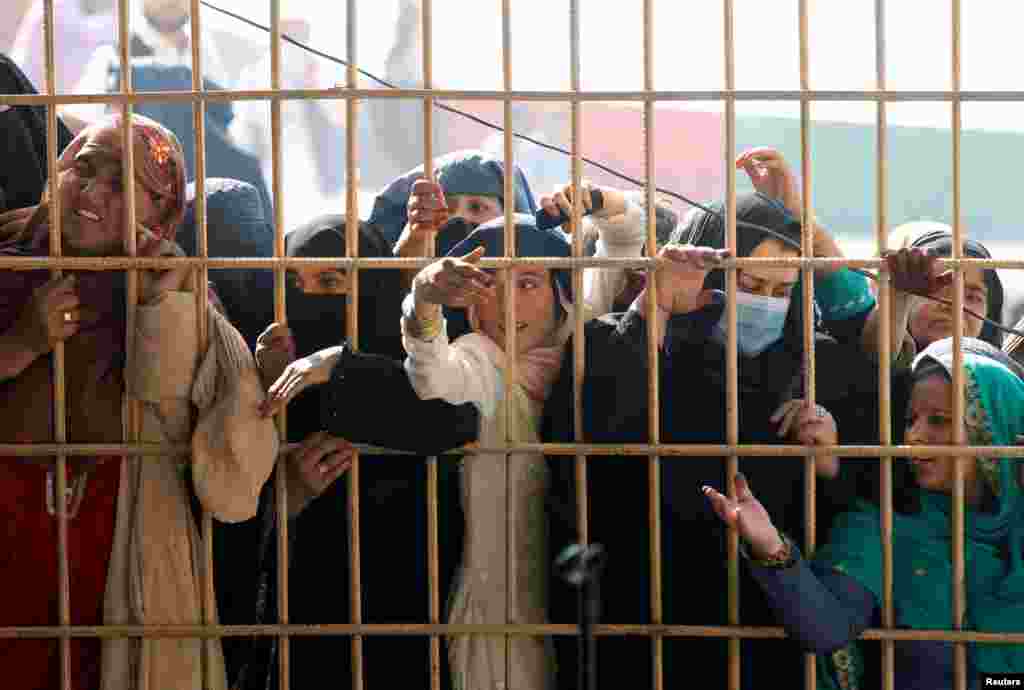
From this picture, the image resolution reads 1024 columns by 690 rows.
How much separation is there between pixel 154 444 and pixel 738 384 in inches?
42.3

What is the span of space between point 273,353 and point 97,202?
1.41 ft

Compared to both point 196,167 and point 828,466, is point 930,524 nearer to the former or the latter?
point 828,466

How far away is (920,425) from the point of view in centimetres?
322

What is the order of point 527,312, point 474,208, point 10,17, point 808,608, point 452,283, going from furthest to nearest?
point 10,17
point 474,208
point 527,312
point 808,608
point 452,283

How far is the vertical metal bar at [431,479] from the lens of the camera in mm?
3139

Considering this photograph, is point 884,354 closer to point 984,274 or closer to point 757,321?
point 757,321

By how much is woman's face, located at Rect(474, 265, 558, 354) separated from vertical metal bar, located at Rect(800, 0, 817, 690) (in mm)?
478

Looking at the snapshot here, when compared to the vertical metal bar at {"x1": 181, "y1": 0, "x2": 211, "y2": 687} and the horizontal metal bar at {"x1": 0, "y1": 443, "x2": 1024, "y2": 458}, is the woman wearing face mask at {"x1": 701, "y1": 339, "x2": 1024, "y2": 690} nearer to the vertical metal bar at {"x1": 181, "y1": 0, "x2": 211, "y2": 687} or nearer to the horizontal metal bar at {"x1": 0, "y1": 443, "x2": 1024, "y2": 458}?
the horizontal metal bar at {"x1": 0, "y1": 443, "x2": 1024, "y2": 458}

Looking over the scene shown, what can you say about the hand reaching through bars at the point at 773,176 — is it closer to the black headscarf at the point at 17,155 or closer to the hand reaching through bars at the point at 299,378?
the hand reaching through bars at the point at 299,378

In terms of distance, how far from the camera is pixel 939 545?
3.22 m

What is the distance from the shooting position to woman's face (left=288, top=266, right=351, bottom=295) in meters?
3.46

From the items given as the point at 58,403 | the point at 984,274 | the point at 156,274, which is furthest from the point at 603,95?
the point at 984,274

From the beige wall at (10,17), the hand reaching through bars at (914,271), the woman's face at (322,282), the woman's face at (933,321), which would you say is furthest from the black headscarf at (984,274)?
the beige wall at (10,17)

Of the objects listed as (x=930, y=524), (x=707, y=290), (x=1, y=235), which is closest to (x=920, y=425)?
(x=930, y=524)
